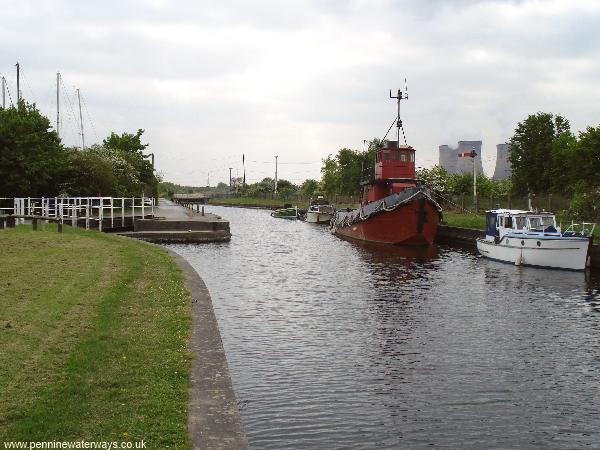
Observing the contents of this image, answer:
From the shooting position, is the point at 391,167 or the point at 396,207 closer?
the point at 396,207

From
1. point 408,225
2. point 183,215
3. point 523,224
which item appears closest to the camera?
point 523,224

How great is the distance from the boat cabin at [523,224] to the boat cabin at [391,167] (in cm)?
1303

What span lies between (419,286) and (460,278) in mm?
3073

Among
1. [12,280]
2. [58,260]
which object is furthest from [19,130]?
[12,280]

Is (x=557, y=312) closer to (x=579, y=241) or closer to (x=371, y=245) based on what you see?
(x=579, y=241)

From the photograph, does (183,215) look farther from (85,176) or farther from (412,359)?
(412,359)

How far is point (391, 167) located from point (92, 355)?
3727cm

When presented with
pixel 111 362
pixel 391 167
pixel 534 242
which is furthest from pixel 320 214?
pixel 111 362

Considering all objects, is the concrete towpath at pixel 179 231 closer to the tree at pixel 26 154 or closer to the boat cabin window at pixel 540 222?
the tree at pixel 26 154

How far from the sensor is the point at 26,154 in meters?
43.7

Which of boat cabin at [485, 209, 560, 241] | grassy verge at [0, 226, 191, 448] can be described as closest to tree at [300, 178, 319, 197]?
boat cabin at [485, 209, 560, 241]

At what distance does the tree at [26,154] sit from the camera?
4259cm

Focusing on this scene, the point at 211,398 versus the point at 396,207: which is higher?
the point at 396,207

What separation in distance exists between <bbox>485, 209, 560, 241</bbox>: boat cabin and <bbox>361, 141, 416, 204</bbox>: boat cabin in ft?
42.8
